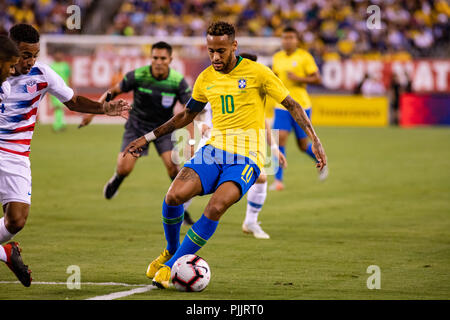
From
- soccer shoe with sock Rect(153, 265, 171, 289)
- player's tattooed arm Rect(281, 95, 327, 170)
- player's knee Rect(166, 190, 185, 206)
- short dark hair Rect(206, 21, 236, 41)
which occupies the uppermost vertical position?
short dark hair Rect(206, 21, 236, 41)

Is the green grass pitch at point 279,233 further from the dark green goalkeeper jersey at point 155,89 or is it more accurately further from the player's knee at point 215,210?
the dark green goalkeeper jersey at point 155,89

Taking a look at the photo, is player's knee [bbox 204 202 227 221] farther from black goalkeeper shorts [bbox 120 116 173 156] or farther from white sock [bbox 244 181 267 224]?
black goalkeeper shorts [bbox 120 116 173 156]

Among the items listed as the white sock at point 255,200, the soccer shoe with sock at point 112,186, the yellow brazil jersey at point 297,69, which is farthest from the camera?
the yellow brazil jersey at point 297,69

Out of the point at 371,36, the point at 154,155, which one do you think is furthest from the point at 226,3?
the point at 154,155

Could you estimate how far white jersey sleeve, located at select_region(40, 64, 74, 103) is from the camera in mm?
6734

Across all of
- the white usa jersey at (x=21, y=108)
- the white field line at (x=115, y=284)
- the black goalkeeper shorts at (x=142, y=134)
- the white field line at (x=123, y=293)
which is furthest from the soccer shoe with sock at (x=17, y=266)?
the black goalkeeper shorts at (x=142, y=134)

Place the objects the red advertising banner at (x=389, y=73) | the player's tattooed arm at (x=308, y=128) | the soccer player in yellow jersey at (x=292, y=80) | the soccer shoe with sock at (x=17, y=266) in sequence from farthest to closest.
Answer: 1. the red advertising banner at (x=389, y=73)
2. the soccer player in yellow jersey at (x=292, y=80)
3. the player's tattooed arm at (x=308, y=128)
4. the soccer shoe with sock at (x=17, y=266)

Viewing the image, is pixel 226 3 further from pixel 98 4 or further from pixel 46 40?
pixel 46 40

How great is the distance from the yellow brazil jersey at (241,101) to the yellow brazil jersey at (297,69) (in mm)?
6735

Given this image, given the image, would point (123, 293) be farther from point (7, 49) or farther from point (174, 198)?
point (7, 49)

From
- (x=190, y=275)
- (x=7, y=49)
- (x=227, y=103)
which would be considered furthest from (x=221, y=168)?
(x=7, y=49)

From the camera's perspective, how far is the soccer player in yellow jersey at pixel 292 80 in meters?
13.6

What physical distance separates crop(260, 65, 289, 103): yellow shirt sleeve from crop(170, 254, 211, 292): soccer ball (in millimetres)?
1624

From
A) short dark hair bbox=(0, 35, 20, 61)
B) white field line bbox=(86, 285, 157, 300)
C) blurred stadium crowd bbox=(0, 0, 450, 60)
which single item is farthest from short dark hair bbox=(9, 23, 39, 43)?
blurred stadium crowd bbox=(0, 0, 450, 60)
